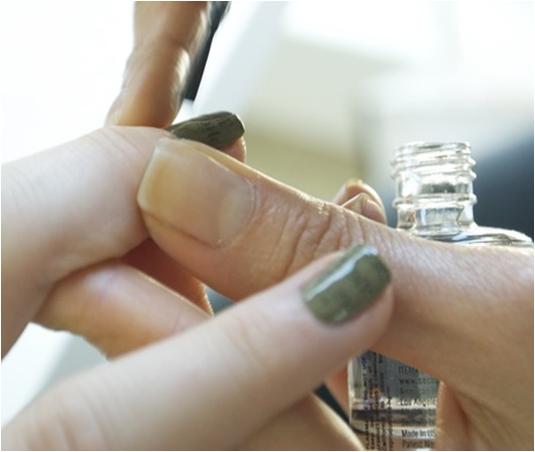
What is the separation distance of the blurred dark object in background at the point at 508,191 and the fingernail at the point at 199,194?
443 mm

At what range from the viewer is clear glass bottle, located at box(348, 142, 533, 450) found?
45 centimetres

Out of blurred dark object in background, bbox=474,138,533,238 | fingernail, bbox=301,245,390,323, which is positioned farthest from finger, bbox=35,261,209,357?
blurred dark object in background, bbox=474,138,533,238

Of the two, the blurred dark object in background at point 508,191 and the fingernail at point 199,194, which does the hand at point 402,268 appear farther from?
the blurred dark object in background at point 508,191

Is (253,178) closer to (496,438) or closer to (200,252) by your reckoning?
(200,252)

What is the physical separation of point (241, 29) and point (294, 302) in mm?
1017

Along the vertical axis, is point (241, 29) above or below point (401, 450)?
above

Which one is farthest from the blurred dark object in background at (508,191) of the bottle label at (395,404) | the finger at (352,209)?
the bottle label at (395,404)

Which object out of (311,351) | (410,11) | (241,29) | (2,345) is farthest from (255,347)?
(410,11)

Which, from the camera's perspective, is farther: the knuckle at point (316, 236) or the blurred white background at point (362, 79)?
the blurred white background at point (362, 79)

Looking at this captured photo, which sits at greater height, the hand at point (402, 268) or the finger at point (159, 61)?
the finger at point (159, 61)

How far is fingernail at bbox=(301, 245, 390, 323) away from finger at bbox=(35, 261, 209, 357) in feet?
0.33

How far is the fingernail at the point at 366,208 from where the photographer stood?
0.57m

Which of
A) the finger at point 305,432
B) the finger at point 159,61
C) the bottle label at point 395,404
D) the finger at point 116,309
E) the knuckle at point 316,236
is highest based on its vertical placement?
the finger at point 159,61

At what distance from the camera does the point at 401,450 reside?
45 cm
